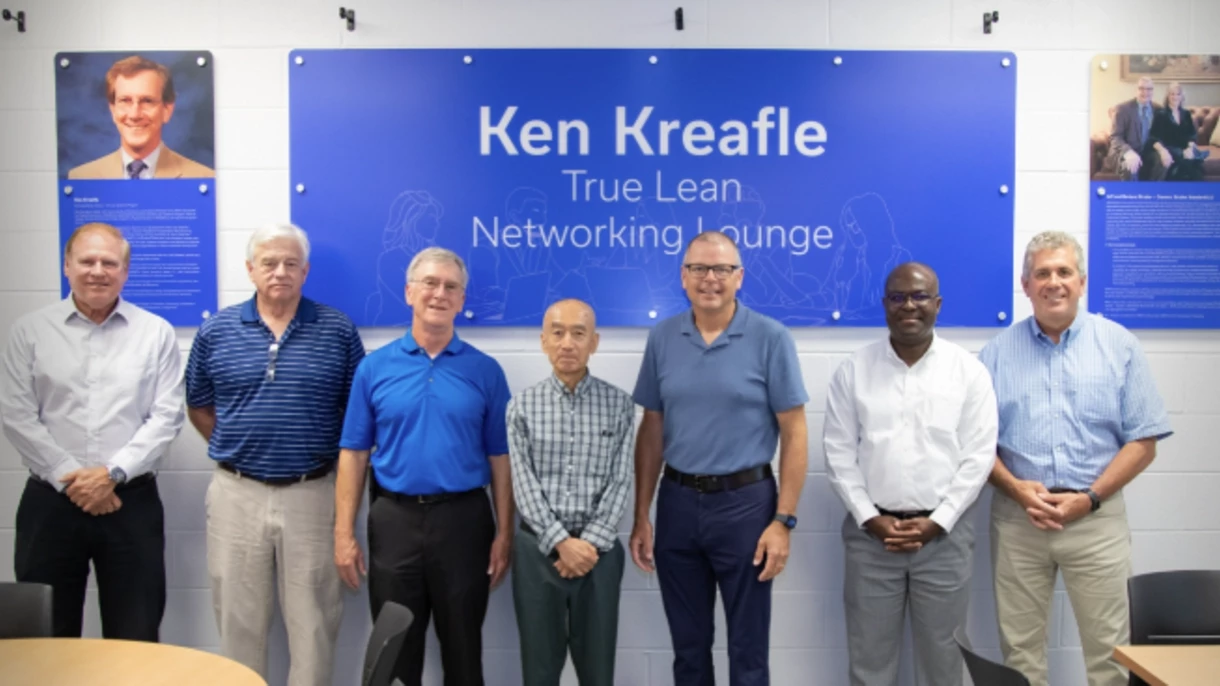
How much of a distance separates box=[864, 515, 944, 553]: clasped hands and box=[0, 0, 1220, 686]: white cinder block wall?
544mm

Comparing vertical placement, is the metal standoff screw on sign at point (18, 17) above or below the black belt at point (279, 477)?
above

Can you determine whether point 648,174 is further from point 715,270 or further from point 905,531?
point 905,531

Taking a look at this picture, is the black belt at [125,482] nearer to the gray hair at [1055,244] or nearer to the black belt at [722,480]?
the black belt at [722,480]

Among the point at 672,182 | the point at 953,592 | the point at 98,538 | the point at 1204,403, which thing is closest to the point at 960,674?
the point at 953,592

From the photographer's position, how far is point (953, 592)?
267 centimetres

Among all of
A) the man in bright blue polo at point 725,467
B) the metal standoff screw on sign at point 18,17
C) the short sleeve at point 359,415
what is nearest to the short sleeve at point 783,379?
the man in bright blue polo at point 725,467

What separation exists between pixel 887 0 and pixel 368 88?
1971 millimetres

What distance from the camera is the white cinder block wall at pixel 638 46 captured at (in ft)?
10.3

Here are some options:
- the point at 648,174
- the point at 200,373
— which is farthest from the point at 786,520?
the point at 200,373

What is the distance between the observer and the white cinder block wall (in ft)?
10.3

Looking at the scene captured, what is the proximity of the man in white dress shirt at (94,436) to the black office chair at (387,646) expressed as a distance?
1423 millimetres

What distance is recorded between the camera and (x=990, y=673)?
1.55 m

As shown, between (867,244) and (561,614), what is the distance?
173 cm

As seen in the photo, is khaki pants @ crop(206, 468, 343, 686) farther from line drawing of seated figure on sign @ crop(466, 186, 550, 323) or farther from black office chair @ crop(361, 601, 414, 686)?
black office chair @ crop(361, 601, 414, 686)
